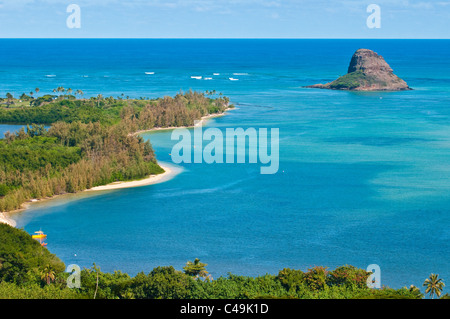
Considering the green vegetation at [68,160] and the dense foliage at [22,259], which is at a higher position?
the green vegetation at [68,160]

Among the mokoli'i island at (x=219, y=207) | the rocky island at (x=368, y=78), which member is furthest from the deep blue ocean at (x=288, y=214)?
the rocky island at (x=368, y=78)

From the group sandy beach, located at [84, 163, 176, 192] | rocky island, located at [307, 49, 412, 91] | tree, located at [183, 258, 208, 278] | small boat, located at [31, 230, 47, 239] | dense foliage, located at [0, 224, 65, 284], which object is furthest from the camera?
rocky island, located at [307, 49, 412, 91]

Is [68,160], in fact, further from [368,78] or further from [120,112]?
[368,78]

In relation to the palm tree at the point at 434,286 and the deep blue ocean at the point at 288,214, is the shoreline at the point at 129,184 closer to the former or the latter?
the deep blue ocean at the point at 288,214

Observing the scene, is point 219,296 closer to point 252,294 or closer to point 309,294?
point 252,294

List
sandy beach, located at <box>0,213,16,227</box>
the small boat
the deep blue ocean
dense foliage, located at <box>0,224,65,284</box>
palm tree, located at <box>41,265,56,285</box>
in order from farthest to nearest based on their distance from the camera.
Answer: sandy beach, located at <box>0,213,16,227</box> → the small boat → the deep blue ocean → dense foliage, located at <box>0,224,65,284</box> → palm tree, located at <box>41,265,56,285</box>

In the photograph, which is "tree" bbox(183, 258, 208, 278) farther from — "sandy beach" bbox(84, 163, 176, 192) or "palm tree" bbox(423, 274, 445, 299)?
"sandy beach" bbox(84, 163, 176, 192)

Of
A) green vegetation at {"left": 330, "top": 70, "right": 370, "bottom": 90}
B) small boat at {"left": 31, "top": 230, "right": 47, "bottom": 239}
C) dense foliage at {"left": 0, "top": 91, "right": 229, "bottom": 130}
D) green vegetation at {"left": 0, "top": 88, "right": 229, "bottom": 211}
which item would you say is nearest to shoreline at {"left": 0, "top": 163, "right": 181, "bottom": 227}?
green vegetation at {"left": 0, "top": 88, "right": 229, "bottom": 211}

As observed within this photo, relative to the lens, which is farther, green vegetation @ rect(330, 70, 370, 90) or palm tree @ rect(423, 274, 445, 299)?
green vegetation @ rect(330, 70, 370, 90)

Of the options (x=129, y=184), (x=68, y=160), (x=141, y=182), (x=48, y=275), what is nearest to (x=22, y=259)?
(x=48, y=275)
